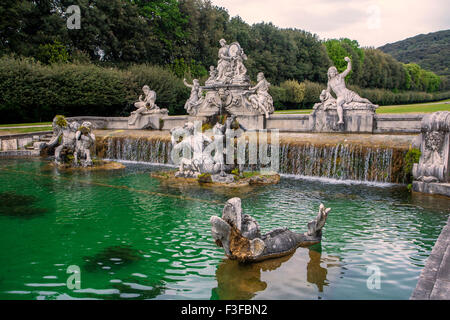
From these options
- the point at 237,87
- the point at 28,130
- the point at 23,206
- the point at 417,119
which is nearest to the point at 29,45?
the point at 28,130

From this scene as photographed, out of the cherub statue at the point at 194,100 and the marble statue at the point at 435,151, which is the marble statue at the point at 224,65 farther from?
the marble statue at the point at 435,151

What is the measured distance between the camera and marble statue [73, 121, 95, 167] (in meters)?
15.4

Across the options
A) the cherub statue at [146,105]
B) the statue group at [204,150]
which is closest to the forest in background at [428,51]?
the cherub statue at [146,105]

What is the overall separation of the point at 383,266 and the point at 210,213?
397 centimetres

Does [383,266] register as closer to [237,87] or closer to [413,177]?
[413,177]

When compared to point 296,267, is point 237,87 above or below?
above

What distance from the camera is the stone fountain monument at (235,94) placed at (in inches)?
733

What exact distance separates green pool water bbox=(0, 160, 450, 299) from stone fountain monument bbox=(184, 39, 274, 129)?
756 centimetres

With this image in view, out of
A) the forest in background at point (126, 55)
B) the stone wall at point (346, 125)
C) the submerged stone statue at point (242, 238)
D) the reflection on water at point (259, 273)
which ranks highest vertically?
the forest in background at point (126, 55)

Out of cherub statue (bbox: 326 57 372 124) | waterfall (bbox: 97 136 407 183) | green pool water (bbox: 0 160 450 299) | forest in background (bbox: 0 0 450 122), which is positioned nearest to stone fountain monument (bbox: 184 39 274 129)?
cherub statue (bbox: 326 57 372 124)

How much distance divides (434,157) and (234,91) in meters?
10.6

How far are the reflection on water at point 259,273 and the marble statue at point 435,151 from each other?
19.4 feet

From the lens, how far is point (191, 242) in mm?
6754
